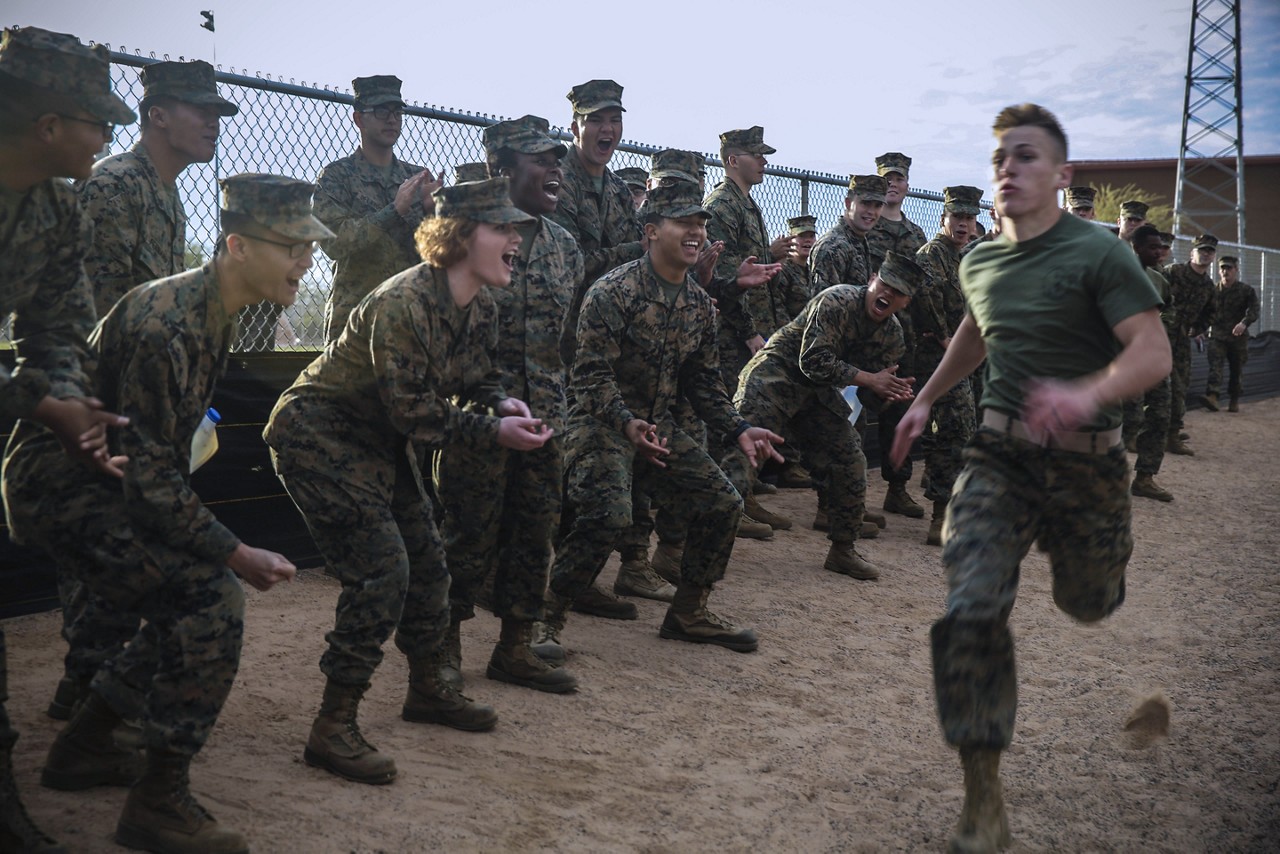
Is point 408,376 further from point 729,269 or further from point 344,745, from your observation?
point 729,269

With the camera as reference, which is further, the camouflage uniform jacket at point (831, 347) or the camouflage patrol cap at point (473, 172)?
the camouflage uniform jacket at point (831, 347)

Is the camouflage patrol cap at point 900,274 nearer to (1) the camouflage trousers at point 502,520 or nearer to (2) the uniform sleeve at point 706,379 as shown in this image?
(2) the uniform sleeve at point 706,379

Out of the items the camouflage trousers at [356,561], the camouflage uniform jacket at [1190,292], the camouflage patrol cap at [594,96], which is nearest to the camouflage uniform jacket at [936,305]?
the camouflage patrol cap at [594,96]

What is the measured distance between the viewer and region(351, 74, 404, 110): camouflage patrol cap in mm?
6305

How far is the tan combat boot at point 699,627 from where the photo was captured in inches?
223

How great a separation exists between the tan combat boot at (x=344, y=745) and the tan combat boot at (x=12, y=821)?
1.00 meters

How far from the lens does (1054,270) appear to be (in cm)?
365

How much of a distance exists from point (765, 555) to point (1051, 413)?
4.48 metres

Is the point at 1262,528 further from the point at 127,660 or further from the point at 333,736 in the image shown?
the point at 127,660

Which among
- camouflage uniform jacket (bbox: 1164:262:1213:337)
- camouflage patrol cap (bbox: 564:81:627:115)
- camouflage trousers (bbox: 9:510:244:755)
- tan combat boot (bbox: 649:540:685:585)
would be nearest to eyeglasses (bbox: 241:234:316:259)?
camouflage trousers (bbox: 9:510:244:755)

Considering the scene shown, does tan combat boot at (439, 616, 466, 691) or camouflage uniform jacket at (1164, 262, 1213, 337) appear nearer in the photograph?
tan combat boot at (439, 616, 466, 691)

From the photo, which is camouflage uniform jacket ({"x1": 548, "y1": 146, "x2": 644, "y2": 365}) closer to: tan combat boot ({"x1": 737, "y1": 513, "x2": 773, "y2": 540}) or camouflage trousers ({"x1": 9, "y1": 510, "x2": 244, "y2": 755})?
tan combat boot ({"x1": 737, "y1": 513, "x2": 773, "y2": 540})

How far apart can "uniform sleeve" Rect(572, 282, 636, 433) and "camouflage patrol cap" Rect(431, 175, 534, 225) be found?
1380 millimetres

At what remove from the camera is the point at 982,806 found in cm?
342
